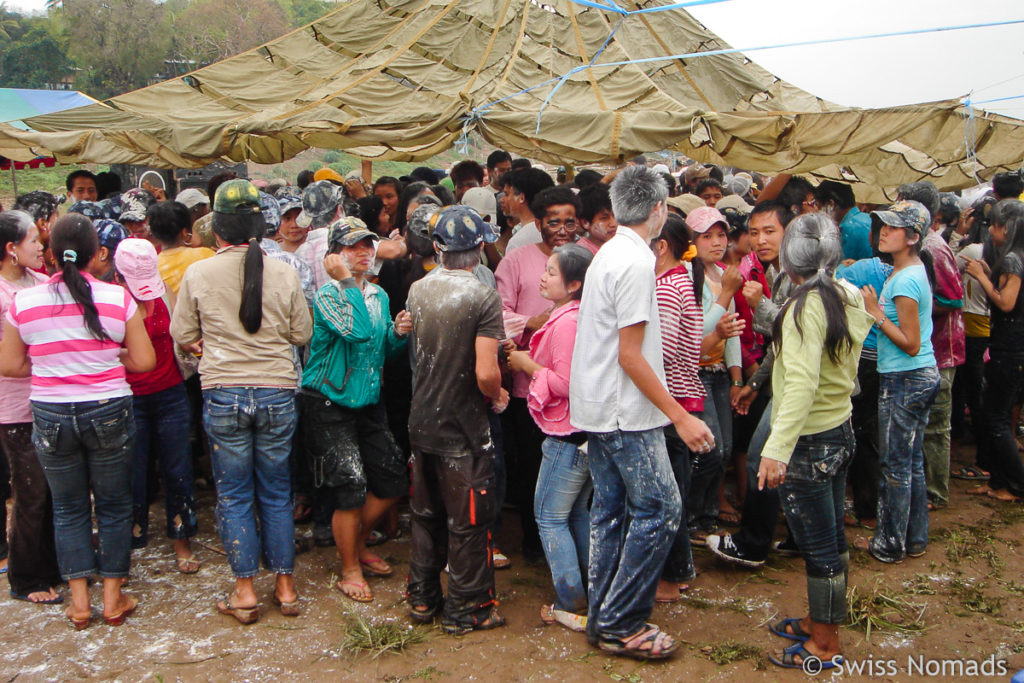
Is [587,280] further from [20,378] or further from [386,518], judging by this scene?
[20,378]

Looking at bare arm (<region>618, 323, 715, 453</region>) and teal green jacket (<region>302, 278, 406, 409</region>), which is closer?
bare arm (<region>618, 323, 715, 453</region>)

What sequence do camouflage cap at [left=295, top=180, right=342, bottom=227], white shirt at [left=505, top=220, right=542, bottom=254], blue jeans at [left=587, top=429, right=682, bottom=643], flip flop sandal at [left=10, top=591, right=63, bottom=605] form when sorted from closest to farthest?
blue jeans at [left=587, top=429, right=682, bottom=643]
flip flop sandal at [left=10, top=591, right=63, bottom=605]
camouflage cap at [left=295, top=180, right=342, bottom=227]
white shirt at [left=505, top=220, right=542, bottom=254]

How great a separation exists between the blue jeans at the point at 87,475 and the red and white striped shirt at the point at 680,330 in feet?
8.66

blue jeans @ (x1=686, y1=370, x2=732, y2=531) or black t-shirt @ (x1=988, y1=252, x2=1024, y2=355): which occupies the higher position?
black t-shirt @ (x1=988, y1=252, x2=1024, y2=355)

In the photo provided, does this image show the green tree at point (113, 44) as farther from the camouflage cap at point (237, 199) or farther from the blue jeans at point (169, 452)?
the camouflage cap at point (237, 199)

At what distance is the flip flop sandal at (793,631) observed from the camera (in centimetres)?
360

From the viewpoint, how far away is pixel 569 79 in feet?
20.2

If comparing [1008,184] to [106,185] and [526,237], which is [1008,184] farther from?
[106,185]

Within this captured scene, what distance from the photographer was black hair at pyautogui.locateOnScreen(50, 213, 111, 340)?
3557mm

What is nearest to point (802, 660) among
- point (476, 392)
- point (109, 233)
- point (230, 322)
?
point (476, 392)

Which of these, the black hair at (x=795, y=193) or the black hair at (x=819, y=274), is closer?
the black hair at (x=819, y=274)

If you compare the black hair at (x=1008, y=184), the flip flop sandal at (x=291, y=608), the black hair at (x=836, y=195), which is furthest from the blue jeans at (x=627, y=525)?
Result: the black hair at (x=1008, y=184)

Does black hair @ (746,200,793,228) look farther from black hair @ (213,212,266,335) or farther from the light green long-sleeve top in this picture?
black hair @ (213,212,266,335)

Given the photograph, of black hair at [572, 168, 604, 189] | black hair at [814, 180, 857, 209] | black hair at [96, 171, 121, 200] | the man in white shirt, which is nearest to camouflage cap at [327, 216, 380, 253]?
the man in white shirt
